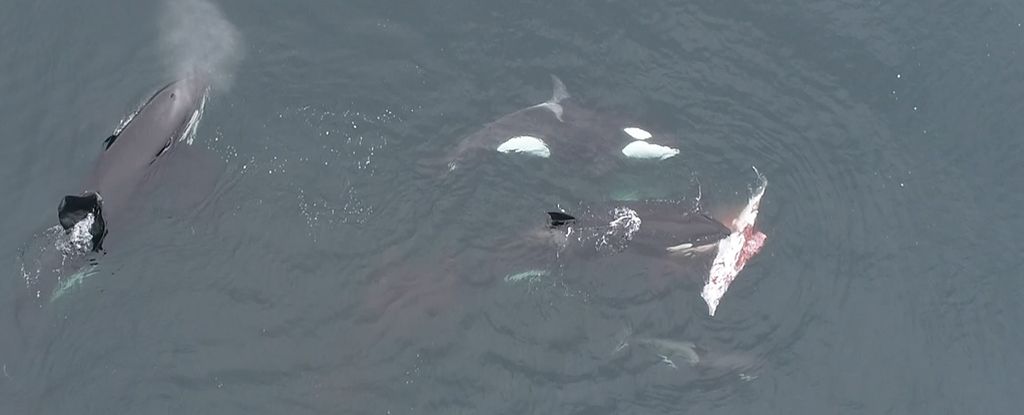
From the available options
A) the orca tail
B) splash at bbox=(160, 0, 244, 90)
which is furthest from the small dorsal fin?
splash at bbox=(160, 0, 244, 90)

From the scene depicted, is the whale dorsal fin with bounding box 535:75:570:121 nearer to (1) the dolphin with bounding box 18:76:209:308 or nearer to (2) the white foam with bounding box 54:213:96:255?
(1) the dolphin with bounding box 18:76:209:308

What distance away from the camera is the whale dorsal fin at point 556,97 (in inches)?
1315

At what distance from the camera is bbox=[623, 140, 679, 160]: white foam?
32.6 metres

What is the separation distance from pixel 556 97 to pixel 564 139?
1.80m

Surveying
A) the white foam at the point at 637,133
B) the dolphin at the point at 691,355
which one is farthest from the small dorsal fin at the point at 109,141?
the dolphin at the point at 691,355

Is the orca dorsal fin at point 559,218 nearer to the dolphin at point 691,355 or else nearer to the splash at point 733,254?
the dolphin at point 691,355

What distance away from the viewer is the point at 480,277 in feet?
97.3

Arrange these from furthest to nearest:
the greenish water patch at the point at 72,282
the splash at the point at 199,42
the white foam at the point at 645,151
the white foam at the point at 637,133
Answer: the splash at the point at 199,42, the white foam at the point at 637,133, the white foam at the point at 645,151, the greenish water patch at the point at 72,282

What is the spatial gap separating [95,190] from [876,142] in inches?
1075

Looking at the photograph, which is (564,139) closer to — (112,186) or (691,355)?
(691,355)

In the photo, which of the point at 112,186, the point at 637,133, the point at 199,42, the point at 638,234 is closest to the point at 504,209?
the point at 638,234

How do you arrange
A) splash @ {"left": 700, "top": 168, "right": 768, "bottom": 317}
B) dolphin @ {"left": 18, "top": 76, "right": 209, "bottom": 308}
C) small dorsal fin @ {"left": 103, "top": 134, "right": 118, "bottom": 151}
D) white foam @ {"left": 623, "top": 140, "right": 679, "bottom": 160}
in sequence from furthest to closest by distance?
1. white foam @ {"left": 623, "top": 140, "right": 679, "bottom": 160}
2. small dorsal fin @ {"left": 103, "top": 134, "right": 118, "bottom": 151}
3. splash @ {"left": 700, "top": 168, "right": 768, "bottom": 317}
4. dolphin @ {"left": 18, "top": 76, "right": 209, "bottom": 308}

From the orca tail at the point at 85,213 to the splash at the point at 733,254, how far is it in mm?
19228

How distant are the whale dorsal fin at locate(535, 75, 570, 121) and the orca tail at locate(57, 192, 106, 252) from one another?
1510 cm
